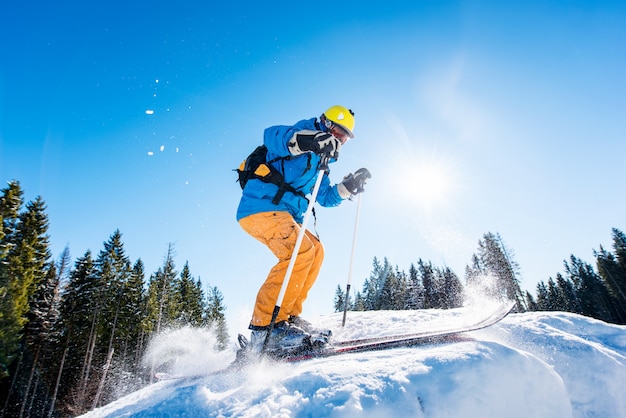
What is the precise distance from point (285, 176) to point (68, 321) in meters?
31.2

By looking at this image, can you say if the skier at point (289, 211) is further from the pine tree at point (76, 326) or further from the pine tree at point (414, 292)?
the pine tree at point (414, 292)

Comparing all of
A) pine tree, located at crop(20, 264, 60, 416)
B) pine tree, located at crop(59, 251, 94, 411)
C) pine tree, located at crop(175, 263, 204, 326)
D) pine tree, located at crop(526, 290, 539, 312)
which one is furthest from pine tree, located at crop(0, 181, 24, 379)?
pine tree, located at crop(526, 290, 539, 312)

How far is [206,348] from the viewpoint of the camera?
179 inches

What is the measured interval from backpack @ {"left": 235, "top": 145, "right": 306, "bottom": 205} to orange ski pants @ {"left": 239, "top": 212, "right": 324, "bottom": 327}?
12.9 inches

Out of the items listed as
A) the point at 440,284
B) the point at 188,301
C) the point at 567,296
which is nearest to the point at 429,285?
the point at 440,284

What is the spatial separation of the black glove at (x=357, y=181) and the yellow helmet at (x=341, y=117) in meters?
1.02

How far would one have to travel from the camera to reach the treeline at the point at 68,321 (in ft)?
68.3

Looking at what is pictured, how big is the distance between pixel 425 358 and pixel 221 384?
5.56ft

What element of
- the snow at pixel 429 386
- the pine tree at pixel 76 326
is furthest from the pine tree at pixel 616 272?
the pine tree at pixel 76 326

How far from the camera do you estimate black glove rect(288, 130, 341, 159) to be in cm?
397

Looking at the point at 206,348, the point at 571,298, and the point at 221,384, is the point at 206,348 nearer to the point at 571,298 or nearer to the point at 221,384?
the point at 221,384

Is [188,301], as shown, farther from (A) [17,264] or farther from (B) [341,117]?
(B) [341,117]

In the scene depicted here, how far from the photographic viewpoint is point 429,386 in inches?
83.0

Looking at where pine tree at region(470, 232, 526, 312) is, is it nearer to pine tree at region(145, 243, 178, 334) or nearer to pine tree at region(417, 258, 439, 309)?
pine tree at region(417, 258, 439, 309)
